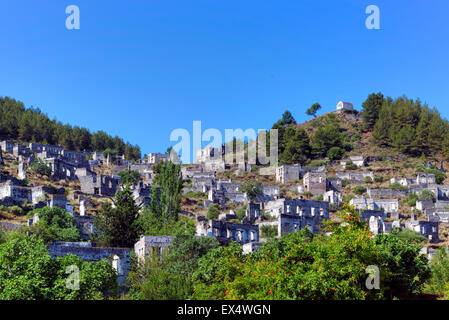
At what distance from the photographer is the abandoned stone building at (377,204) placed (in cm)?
7123

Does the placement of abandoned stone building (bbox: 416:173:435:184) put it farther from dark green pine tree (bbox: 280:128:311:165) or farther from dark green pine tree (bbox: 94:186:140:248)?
dark green pine tree (bbox: 94:186:140:248)

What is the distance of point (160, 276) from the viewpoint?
33562 mm

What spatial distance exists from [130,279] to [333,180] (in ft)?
164

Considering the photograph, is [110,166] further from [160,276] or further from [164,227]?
[160,276]

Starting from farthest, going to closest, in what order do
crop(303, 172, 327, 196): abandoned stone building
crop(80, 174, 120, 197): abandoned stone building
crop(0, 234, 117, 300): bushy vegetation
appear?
crop(303, 172, 327, 196): abandoned stone building < crop(80, 174, 120, 197): abandoned stone building < crop(0, 234, 117, 300): bushy vegetation

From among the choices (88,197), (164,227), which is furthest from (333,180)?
(164,227)

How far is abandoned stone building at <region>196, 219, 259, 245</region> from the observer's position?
49.2 m

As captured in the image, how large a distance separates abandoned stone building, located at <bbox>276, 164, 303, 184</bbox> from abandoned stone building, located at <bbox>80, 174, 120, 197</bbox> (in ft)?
82.4

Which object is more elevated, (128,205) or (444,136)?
(444,136)

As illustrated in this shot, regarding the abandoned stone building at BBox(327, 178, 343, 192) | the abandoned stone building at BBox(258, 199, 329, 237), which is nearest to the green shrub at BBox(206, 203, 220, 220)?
the abandoned stone building at BBox(258, 199, 329, 237)

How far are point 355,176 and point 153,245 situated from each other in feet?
170

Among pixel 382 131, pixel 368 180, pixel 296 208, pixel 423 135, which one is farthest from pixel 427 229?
pixel 382 131

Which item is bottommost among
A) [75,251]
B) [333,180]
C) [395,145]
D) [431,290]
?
[431,290]
